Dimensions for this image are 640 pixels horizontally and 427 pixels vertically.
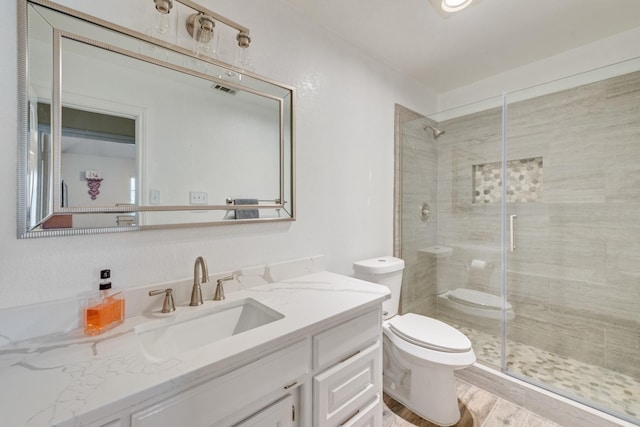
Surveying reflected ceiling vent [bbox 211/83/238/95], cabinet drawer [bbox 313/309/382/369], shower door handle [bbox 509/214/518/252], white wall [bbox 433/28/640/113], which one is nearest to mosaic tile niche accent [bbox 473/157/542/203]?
shower door handle [bbox 509/214/518/252]

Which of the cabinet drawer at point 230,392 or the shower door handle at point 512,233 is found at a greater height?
the shower door handle at point 512,233

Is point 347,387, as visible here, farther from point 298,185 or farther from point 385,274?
point 298,185

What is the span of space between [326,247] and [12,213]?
1325mm

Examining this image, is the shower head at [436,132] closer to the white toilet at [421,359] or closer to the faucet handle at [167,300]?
the white toilet at [421,359]

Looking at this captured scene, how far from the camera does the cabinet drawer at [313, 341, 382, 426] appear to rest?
0.96m

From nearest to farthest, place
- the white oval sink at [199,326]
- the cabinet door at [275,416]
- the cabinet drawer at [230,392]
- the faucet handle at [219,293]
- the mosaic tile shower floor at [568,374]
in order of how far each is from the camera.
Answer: the cabinet drawer at [230,392] < the cabinet door at [275,416] < the white oval sink at [199,326] < the faucet handle at [219,293] < the mosaic tile shower floor at [568,374]

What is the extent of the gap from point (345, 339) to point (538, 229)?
6.56 feet

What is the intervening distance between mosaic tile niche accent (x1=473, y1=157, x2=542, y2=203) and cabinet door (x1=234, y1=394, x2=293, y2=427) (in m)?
2.24

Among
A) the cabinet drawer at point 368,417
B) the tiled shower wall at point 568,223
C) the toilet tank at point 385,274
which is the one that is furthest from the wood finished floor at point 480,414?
the tiled shower wall at point 568,223

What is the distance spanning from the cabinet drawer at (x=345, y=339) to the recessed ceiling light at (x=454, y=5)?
1.64 metres

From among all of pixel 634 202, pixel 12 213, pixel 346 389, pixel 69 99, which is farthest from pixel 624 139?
pixel 12 213

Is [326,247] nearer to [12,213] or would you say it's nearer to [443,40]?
[12,213]

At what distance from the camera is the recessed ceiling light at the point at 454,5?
1417 mm

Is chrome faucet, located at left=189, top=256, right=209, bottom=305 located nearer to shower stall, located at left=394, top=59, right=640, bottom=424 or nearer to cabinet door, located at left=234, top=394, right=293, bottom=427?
cabinet door, located at left=234, top=394, right=293, bottom=427
